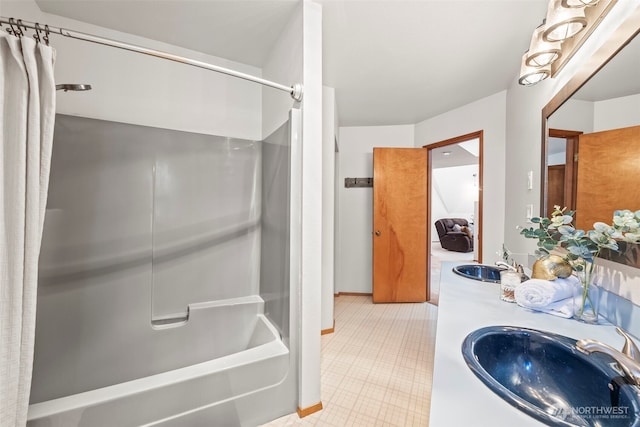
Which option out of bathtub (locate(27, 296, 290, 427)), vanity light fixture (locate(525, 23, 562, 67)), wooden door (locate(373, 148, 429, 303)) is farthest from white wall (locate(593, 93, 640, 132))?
wooden door (locate(373, 148, 429, 303))

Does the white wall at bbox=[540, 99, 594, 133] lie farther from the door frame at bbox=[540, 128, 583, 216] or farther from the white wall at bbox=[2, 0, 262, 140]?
the white wall at bbox=[2, 0, 262, 140]

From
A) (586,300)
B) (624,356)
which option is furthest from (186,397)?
(586,300)

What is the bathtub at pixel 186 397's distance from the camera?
108cm

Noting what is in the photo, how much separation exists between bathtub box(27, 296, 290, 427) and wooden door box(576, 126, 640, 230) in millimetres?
1565

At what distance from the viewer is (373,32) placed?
1.72m

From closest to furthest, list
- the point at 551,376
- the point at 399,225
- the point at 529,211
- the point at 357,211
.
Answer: the point at 551,376 → the point at 529,211 → the point at 399,225 → the point at 357,211

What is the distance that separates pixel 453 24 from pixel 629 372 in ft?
6.18

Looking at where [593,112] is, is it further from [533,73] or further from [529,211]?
[529,211]

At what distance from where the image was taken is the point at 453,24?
1.63 m

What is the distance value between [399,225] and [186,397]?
275 cm

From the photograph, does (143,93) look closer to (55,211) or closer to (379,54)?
(55,211)

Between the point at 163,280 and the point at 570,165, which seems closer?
the point at 570,165

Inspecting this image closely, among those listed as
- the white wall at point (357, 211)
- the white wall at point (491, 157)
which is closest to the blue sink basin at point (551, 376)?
the white wall at point (491, 157)

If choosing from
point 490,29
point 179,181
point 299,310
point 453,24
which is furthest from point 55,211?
point 490,29
